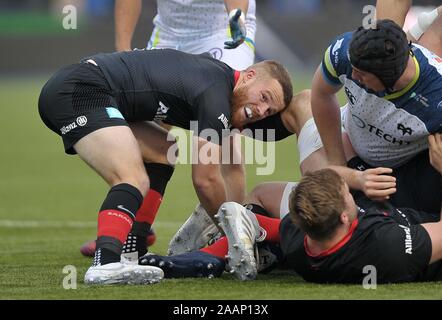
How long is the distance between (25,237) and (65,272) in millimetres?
2073

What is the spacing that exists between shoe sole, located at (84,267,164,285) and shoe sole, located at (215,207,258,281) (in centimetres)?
47

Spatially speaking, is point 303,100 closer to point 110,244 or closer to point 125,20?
point 110,244

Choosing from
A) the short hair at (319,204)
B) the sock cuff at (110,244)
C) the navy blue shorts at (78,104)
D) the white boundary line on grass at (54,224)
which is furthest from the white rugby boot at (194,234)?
the white boundary line on grass at (54,224)

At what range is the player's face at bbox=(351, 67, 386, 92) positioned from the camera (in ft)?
17.0

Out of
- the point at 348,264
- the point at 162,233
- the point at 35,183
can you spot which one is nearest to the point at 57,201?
the point at 35,183

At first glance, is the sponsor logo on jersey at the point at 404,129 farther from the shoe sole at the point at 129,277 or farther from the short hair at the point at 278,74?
the shoe sole at the point at 129,277

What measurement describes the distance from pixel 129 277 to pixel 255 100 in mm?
1446

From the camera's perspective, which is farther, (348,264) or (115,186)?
(115,186)

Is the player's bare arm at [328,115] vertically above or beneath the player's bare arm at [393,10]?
beneath

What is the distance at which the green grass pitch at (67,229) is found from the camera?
492 cm

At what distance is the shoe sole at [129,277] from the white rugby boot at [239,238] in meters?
0.48

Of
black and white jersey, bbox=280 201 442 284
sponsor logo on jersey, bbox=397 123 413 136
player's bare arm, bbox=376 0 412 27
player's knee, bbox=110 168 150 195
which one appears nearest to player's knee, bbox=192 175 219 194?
player's knee, bbox=110 168 150 195
